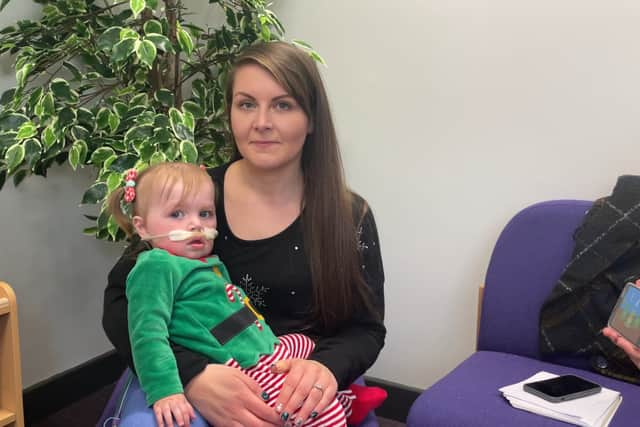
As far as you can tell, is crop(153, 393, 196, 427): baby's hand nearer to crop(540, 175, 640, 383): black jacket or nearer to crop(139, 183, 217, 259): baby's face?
crop(139, 183, 217, 259): baby's face

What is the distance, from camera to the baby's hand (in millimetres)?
1090

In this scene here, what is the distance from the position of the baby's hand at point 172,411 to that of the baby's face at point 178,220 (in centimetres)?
31

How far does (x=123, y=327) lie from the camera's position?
1.26 m

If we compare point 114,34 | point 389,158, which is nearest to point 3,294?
point 114,34

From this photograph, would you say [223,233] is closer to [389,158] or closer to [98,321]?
[389,158]

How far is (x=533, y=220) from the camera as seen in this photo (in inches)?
68.9

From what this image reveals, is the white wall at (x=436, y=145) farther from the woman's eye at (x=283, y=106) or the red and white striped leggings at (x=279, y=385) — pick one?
the red and white striped leggings at (x=279, y=385)

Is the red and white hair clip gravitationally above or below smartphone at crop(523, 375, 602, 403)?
above

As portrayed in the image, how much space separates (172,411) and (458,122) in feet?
4.47

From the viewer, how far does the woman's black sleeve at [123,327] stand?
3.83 ft

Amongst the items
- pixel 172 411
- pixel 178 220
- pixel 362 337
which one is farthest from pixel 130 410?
pixel 362 337

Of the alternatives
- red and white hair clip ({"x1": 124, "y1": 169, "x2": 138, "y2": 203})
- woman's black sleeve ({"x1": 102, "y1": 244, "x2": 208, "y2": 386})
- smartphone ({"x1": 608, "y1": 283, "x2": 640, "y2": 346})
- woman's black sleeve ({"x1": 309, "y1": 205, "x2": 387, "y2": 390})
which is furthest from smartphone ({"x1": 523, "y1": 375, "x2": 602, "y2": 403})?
red and white hair clip ({"x1": 124, "y1": 169, "x2": 138, "y2": 203})

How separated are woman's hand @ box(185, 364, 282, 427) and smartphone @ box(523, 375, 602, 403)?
2.11 ft

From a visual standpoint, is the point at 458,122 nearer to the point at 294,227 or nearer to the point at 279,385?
the point at 294,227
